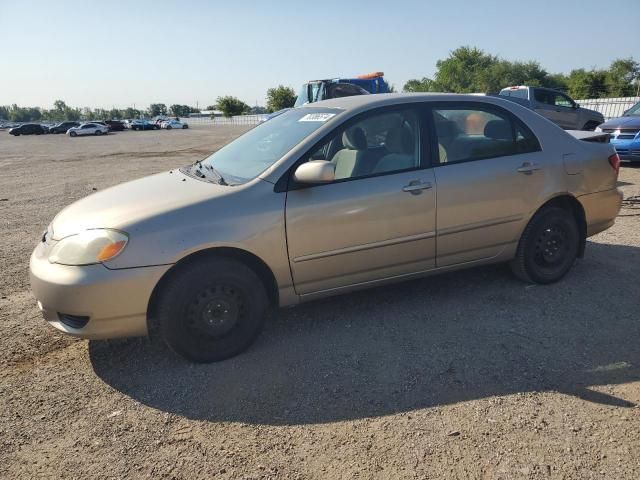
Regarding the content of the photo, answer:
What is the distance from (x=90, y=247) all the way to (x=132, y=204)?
436mm

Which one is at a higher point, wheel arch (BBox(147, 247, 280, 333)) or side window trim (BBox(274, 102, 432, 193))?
side window trim (BBox(274, 102, 432, 193))

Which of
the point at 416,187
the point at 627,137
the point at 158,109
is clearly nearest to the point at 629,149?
the point at 627,137

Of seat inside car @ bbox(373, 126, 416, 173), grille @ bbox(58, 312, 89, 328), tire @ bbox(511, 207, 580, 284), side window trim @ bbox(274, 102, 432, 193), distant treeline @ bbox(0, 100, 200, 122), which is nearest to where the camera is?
grille @ bbox(58, 312, 89, 328)

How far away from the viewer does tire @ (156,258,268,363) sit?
2938 mm

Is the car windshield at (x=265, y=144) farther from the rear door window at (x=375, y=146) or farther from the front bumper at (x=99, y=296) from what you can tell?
the front bumper at (x=99, y=296)

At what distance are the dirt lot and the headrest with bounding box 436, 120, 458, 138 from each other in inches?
53.5

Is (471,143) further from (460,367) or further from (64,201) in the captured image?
(64,201)

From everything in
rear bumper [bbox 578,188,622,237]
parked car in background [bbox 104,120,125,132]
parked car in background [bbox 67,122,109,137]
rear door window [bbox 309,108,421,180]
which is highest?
parked car in background [bbox 104,120,125,132]

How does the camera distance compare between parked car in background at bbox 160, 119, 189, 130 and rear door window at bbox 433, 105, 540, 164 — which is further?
parked car in background at bbox 160, 119, 189, 130

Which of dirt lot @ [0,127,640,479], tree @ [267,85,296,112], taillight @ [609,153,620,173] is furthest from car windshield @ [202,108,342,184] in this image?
tree @ [267,85,296,112]

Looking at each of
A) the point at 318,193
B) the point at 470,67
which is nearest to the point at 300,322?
the point at 318,193

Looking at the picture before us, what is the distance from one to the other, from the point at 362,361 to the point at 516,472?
1.17m

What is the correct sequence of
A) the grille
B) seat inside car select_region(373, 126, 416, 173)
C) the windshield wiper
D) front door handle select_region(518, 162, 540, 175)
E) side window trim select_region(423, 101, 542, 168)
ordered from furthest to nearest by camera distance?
front door handle select_region(518, 162, 540, 175) < side window trim select_region(423, 101, 542, 168) < seat inside car select_region(373, 126, 416, 173) < the windshield wiper < the grille

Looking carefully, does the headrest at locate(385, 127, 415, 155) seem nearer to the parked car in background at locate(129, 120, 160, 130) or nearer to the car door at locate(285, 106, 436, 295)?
the car door at locate(285, 106, 436, 295)
